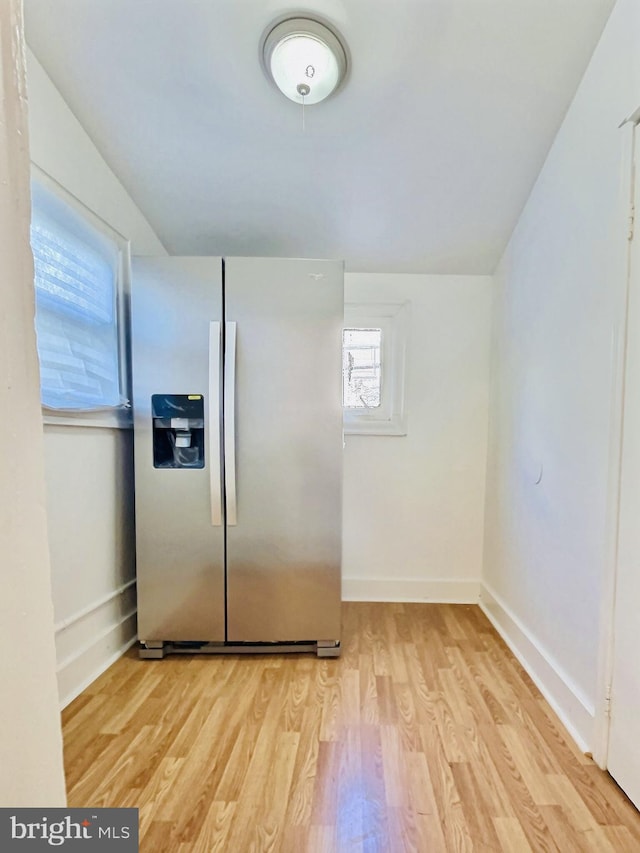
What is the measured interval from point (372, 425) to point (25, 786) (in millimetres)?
2036

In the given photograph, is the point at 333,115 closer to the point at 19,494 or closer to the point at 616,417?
the point at 616,417

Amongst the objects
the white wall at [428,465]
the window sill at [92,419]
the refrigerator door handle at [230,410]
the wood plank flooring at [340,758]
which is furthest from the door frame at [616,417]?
the window sill at [92,419]

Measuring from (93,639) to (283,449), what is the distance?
1159 millimetres

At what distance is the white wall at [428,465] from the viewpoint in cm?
230

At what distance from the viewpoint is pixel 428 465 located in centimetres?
233

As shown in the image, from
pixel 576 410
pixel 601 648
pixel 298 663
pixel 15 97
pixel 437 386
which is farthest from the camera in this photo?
pixel 437 386

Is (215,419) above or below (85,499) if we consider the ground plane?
above

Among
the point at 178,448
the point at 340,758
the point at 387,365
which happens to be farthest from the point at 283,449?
the point at 340,758

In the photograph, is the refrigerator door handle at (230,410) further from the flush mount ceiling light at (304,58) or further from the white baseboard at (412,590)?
the white baseboard at (412,590)

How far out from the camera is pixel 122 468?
1.84 meters

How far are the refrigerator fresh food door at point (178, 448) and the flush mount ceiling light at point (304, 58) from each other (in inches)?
27.5

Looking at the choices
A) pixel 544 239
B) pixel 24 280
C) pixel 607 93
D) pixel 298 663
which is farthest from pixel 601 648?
pixel 607 93

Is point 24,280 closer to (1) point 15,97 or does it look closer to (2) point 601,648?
(1) point 15,97

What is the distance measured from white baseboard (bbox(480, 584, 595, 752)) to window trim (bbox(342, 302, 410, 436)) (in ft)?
3.66
